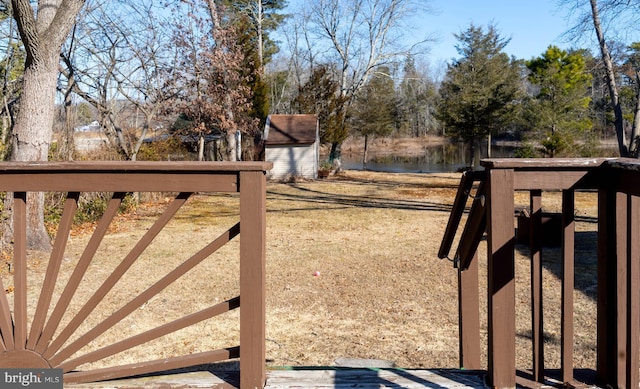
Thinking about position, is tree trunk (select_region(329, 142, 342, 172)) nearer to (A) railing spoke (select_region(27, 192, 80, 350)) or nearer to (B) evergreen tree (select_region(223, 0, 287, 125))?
(B) evergreen tree (select_region(223, 0, 287, 125))

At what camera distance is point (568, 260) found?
2.24m

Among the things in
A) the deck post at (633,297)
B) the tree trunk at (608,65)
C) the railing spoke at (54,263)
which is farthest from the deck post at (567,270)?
the tree trunk at (608,65)

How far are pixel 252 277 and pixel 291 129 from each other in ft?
74.9

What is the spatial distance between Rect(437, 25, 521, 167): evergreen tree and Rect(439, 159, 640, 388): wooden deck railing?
28665 millimetres

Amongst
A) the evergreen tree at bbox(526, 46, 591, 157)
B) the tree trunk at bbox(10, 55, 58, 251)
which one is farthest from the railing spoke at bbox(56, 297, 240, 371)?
the evergreen tree at bbox(526, 46, 591, 157)

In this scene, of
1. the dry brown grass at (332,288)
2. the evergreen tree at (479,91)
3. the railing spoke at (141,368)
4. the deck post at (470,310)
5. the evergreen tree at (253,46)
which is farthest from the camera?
the evergreen tree at (479,91)

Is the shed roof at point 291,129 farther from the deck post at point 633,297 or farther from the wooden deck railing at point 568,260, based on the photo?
the deck post at point 633,297

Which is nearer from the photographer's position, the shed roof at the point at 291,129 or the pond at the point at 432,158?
the shed roof at the point at 291,129

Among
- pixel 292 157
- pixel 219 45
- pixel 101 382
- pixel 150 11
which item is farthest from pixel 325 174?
pixel 101 382

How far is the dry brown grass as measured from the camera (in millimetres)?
4355

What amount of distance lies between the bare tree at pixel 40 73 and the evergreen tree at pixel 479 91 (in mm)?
25156

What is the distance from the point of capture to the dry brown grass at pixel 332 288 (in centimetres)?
436

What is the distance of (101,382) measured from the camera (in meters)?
2.44

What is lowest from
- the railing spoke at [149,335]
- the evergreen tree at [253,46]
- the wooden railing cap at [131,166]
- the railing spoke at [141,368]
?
the railing spoke at [141,368]
